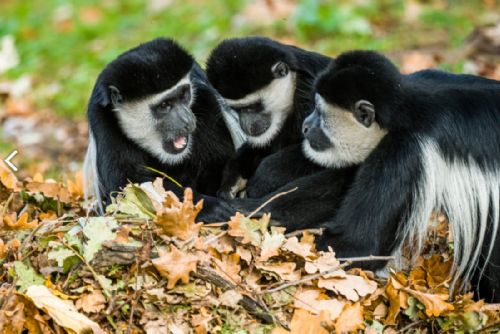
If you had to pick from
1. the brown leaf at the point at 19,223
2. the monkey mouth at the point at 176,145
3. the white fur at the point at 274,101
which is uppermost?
the white fur at the point at 274,101

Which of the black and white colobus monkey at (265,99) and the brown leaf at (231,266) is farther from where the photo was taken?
the black and white colobus monkey at (265,99)

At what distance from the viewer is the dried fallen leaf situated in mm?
2926

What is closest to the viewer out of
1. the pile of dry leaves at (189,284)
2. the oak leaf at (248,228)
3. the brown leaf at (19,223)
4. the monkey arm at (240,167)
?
the pile of dry leaves at (189,284)

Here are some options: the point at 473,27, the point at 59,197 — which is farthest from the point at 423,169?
the point at 473,27

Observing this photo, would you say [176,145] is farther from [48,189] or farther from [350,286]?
[350,286]

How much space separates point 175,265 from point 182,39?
18.8 feet

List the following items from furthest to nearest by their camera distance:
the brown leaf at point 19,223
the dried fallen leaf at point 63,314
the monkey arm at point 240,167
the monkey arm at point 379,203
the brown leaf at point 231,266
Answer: the monkey arm at point 240,167 → the brown leaf at point 19,223 → the monkey arm at point 379,203 → the brown leaf at point 231,266 → the dried fallen leaf at point 63,314

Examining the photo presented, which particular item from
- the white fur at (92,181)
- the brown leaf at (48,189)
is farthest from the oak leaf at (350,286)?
the brown leaf at (48,189)

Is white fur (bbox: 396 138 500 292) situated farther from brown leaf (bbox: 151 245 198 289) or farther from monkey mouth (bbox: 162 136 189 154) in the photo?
monkey mouth (bbox: 162 136 189 154)

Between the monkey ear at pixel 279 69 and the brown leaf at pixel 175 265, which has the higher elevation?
the monkey ear at pixel 279 69

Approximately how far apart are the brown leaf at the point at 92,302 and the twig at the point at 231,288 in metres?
0.36

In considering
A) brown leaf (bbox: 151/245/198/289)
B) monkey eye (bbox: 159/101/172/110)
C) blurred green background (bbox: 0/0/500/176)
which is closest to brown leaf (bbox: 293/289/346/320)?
brown leaf (bbox: 151/245/198/289)

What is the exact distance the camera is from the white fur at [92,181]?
412 centimetres

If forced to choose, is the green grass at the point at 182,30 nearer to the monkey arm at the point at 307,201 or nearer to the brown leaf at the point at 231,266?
the monkey arm at the point at 307,201
